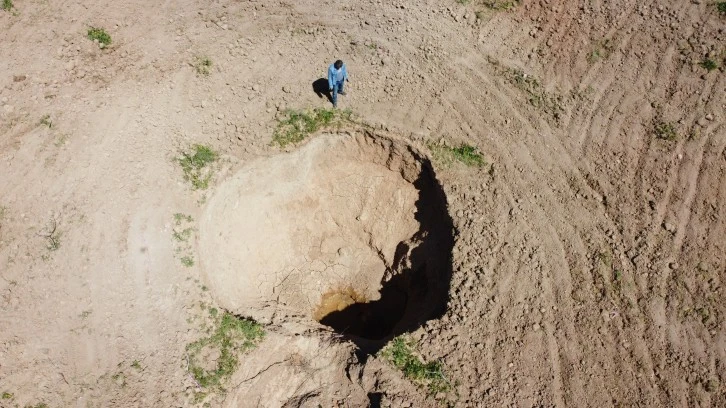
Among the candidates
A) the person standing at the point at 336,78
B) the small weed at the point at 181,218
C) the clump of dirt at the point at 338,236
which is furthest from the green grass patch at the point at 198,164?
the person standing at the point at 336,78

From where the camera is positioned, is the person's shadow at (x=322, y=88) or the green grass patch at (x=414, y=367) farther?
the person's shadow at (x=322, y=88)

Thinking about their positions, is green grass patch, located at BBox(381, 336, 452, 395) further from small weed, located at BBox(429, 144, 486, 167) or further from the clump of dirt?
small weed, located at BBox(429, 144, 486, 167)

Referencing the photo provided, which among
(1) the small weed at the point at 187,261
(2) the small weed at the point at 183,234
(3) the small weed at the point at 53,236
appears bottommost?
(3) the small weed at the point at 53,236

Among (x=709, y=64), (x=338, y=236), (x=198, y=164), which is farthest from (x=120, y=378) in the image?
(x=709, y=64)

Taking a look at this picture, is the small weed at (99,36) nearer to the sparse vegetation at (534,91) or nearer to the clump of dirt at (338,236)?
the clump of dirt at (338,236)

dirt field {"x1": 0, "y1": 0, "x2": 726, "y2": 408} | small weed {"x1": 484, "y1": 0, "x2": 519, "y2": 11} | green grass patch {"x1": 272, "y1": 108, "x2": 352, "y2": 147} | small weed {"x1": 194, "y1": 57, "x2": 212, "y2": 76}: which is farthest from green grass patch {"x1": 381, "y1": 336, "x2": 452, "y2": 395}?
small weed {"x1": 484, "y1": 0, "x2": 519, "y2": 11}
